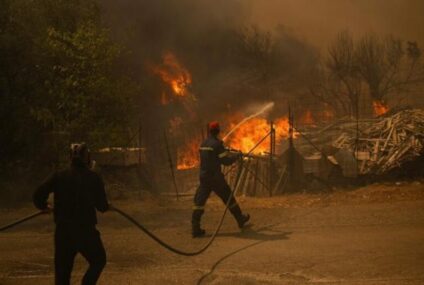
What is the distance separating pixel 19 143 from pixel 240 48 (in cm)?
1729

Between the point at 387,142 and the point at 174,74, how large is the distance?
11.6 metres

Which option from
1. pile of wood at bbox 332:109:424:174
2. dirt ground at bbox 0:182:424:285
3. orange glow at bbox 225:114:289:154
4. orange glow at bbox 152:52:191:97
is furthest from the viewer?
orange glow at bbox 152:52:191:97

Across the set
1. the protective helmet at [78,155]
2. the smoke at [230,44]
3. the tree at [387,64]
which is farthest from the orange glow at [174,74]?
the protective helmet at [78,155]

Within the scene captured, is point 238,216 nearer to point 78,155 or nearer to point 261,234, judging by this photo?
point 261,234

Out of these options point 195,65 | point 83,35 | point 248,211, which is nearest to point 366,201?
point 248,211

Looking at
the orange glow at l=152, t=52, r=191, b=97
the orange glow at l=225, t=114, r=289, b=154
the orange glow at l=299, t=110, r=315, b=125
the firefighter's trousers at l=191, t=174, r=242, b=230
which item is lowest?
the firefighter's trousers at l=191, t=174, r=242, b=230

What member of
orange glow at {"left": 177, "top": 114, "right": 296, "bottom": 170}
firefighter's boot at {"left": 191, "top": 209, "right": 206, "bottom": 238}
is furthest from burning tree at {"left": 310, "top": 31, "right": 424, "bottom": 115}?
firefighter's boot at {"left": 191, "top": 209, "right": 206, "bottom": 238}

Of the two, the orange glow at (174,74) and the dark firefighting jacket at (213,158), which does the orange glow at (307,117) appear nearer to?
the orange glow at (174,74)

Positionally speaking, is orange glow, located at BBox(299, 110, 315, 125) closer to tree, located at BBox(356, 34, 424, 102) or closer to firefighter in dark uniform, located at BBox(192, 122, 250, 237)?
tree, located at BBox(356, 34, 424, 102)

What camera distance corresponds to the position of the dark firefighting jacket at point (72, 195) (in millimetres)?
4578

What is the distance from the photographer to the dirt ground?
597 cm

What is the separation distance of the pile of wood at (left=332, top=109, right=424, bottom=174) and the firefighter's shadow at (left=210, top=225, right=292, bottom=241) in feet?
18.3

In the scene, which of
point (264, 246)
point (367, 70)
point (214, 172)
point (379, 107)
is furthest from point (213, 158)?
point (367, 70)

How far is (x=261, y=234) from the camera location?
8.06 m
